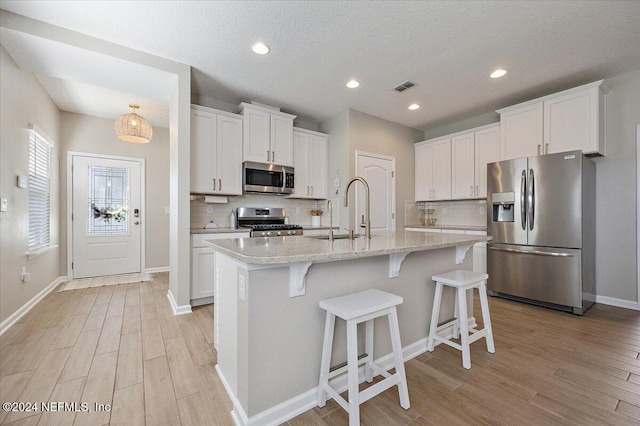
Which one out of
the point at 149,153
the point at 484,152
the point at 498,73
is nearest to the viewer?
the point at 498,73

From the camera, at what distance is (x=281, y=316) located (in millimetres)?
1462

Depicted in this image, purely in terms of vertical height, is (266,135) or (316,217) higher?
(266,135)

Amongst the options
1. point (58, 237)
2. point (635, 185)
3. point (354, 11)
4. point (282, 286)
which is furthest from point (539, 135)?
point (58, 237)

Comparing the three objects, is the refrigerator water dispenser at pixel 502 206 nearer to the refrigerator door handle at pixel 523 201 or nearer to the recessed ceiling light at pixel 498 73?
the refrigerator door handle at pixel 523 201

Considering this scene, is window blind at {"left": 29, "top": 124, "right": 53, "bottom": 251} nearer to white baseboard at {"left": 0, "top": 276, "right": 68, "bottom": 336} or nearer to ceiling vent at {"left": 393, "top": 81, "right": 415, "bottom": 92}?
white baseboard at {"left": 0, "top": 276, "right": 68, "bottom": 336}

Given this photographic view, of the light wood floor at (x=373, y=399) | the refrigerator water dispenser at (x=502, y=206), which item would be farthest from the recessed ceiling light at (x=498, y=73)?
the light wood floor at (x=373, y=399)

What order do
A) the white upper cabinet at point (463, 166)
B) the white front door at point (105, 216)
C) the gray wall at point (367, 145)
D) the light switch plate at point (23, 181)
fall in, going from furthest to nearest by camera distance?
the white front door at point (105, 216)
the white upper cabinet at point (463, 166)
the gray wall at point (367, 145)
the light switch plate at point (23, 181)

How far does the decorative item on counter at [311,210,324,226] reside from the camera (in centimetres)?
471

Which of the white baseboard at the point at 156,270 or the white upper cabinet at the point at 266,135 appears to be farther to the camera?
the white baseboard at the point at 156,270

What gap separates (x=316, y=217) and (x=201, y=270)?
6.80ft

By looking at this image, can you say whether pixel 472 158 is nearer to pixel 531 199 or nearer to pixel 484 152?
pixel 484 152

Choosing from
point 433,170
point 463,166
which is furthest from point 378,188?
point 463,166

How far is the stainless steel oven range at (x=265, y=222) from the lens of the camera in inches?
149

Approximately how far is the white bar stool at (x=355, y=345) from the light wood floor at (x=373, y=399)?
0.50ft
